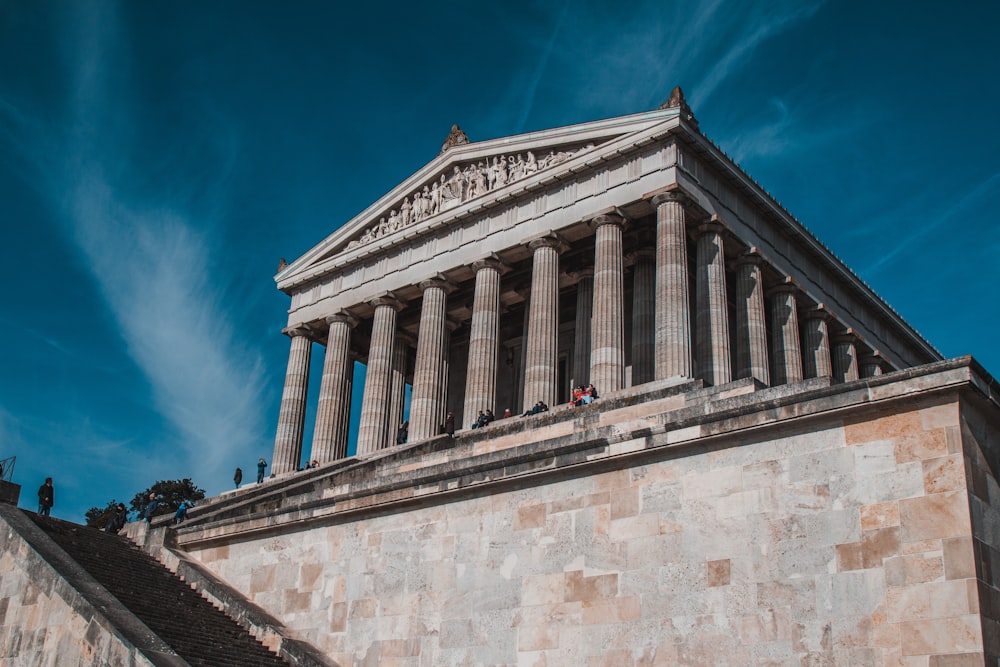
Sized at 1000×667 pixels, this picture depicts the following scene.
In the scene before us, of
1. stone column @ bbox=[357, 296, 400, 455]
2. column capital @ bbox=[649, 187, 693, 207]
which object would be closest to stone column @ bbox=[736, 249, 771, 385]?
column capital @ bbox=[649, 187, 693, 207]

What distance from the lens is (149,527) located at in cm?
2381

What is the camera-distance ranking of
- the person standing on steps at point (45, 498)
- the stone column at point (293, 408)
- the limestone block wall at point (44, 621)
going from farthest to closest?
the stone column at point (293, 408) < the person standing on steps at point (45, 498) < the limestone block wall at point (44, 621)

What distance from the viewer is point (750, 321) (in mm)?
35719

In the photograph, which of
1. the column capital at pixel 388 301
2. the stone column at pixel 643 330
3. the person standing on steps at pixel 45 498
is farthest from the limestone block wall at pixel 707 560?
the column capital at pixel 388 301

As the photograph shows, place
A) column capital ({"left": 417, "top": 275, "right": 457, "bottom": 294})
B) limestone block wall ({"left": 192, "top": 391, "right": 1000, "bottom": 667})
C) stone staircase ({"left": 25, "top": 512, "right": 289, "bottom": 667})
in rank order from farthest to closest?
column capital ({"left": 417, "top": 275, "right": 457, "bottom": 294}) < stone staircase ({"left": 25, "top": 512, "right": 289, "bottom": 667}) < limestone block wall ({"left": 192, "top": 391, "right": 1000, "bottom": 667})

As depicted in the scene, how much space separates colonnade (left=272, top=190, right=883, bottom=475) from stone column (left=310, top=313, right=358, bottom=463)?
0.05 m

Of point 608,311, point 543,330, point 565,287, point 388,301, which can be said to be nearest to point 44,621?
point 543,330

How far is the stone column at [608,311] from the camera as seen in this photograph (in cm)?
3231

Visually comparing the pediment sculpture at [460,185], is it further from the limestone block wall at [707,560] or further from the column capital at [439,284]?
the limestone block wall at [707,560]

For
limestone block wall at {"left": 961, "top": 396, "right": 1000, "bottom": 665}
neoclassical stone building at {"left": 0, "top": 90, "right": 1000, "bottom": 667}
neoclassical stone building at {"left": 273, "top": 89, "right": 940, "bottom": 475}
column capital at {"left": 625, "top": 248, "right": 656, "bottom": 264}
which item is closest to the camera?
limestone block wall at {"left": 961, "top": 396, "right": 1000, "bottom": 665}

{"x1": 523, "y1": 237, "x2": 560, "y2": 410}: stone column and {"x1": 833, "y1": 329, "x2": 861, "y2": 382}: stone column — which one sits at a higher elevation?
{"x1": 833, "y1": 329, "x2": 861, "y2": 382}: stone column

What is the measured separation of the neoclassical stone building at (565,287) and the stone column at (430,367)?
6 cm

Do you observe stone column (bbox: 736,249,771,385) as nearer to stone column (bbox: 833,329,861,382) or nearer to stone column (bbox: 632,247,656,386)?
stone column (bbox: 632,247,656,386)

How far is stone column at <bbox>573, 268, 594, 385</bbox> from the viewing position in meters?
37.0
